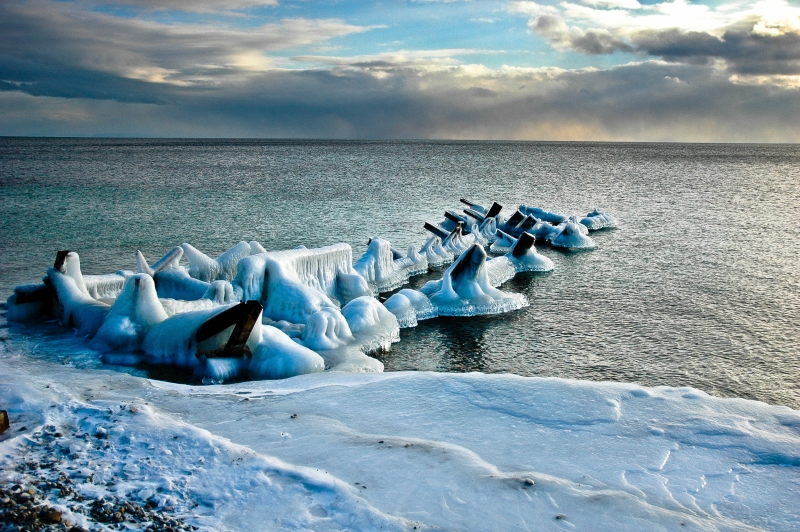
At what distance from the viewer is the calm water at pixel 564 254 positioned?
13.9 m

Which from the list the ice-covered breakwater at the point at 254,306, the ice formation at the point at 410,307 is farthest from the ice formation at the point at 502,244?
the ice formation at the point at 410,307

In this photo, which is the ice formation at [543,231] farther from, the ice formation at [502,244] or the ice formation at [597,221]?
the ice formation at [597,221]

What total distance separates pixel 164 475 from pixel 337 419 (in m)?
2.49

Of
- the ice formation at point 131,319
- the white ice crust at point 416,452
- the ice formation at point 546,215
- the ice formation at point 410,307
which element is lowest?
the ice formation at point 410,307

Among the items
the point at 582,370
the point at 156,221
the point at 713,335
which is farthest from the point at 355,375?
the point at 156,221

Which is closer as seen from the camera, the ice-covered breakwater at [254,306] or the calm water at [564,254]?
the ice-covered breakwater at [254,306]

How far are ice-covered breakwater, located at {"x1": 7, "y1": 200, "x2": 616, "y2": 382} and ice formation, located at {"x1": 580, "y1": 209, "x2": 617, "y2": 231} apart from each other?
1378 centimetres

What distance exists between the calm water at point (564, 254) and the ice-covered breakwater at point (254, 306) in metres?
0.88

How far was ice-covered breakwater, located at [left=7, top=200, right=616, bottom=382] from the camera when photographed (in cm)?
1136

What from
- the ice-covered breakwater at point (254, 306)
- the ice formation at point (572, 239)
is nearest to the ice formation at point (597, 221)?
the ice formation at point (572, 239)

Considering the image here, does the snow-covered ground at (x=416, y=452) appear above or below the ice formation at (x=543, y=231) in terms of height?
below

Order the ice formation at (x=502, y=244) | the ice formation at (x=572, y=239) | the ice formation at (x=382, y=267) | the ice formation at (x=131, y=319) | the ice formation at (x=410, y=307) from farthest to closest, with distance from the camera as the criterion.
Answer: the ice formation at (x=572, y=239) → the ice formation at (x=502, y=244) → the ice formation at (x=382, y=267) → the ice formation at (x=410, y=307) → the ice formation at (x=131, y=319)

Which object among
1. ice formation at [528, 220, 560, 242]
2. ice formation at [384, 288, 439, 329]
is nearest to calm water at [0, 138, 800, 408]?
ice formation at [384, 288, 439, 329]

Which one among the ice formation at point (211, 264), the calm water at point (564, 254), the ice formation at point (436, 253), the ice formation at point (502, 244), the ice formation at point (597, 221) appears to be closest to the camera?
the calm water at point (564, 254)
